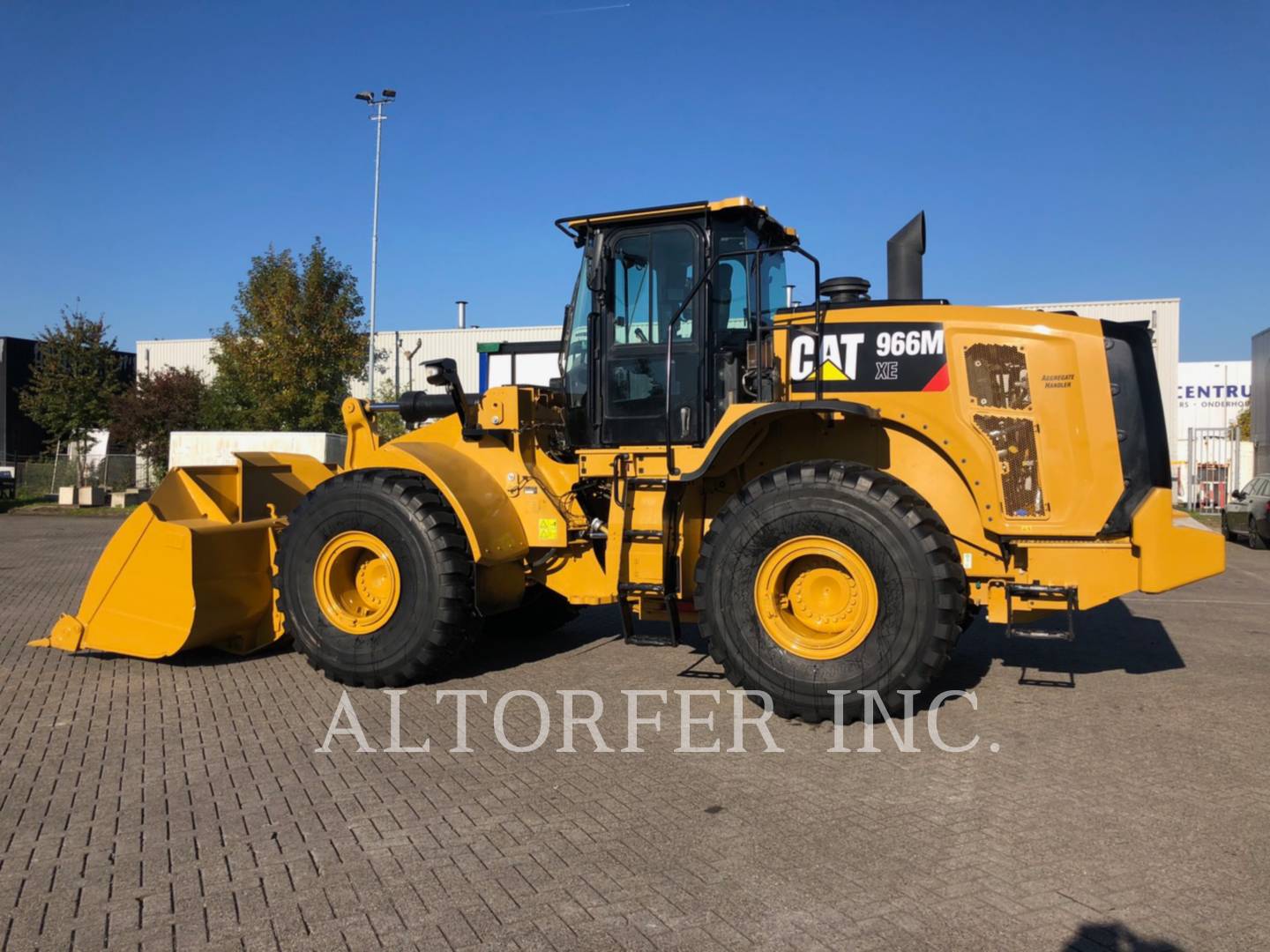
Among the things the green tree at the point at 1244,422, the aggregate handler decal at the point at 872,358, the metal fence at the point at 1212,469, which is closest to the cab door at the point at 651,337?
the aggregate handler decal at the point at 872,358

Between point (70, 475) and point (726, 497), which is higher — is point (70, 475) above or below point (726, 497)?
below

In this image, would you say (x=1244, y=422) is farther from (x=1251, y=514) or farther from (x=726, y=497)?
(x=726, y=497)

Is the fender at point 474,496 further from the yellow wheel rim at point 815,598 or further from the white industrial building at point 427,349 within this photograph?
the white industrial building at point 427,349

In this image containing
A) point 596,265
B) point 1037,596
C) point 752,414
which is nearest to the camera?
point 1037,596

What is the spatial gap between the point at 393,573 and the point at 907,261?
164 inches

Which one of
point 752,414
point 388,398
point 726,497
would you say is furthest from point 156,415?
point 752,414

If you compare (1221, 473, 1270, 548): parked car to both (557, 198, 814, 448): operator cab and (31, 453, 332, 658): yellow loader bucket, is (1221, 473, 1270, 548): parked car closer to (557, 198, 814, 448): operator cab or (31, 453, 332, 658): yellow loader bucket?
(557, 198, 814, 448): operator cab

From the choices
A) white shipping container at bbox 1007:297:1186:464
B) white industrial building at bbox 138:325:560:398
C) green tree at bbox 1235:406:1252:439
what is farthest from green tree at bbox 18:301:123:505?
green tree at bbox 1235:406:1252:439

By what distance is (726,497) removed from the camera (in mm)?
6918

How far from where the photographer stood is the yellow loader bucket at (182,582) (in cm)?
714

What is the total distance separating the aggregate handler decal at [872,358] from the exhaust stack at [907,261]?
1.14 meters

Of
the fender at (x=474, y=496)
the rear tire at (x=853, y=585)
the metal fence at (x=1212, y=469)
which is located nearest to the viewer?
A: the rear tire at (x=853, y=585)

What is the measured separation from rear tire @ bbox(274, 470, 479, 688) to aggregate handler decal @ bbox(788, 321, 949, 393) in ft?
8.27

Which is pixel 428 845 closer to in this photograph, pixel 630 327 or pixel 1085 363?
pixel 630 327
